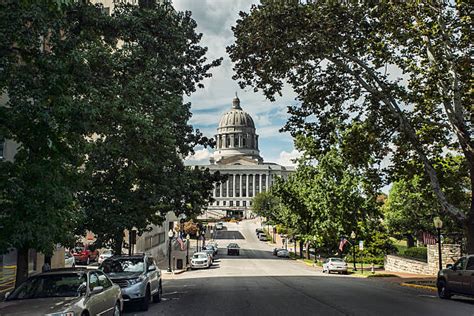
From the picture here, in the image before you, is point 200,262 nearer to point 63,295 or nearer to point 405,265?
point 405,265

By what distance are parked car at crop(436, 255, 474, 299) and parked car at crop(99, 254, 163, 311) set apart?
10.4 metres

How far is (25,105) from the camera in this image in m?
11.0

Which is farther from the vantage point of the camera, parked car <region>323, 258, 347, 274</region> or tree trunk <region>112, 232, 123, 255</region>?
parked car <region>323, 258, 347, 274</region>

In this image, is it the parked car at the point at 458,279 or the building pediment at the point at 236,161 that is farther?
the building pediment at the point at 236,161

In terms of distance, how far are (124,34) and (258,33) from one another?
5.03 meters

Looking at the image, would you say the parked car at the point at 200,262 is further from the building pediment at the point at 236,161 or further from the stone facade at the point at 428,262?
the building pediment at the point at 236,161

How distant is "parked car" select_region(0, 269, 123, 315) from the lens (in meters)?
9.06

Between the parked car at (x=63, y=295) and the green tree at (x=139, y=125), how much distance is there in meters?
4.75

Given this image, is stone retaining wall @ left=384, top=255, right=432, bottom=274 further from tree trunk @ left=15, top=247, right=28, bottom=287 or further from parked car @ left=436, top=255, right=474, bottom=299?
tree trunk @ left=15, top=247, right=28, bottom=287

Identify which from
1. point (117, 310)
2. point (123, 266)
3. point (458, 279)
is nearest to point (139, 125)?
point (123, 266)

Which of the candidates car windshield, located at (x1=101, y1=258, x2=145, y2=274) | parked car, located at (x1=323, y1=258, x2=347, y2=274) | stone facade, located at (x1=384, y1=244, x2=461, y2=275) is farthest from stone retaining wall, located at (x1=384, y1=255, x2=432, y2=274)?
car windshield, located at (x1=101, y1=258, x2=145, y2=274)

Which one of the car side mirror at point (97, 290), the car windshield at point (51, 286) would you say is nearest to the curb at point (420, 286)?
the car side mirror at point (97, 290)

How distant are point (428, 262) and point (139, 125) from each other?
23492 mm

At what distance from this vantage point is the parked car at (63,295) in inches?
357
